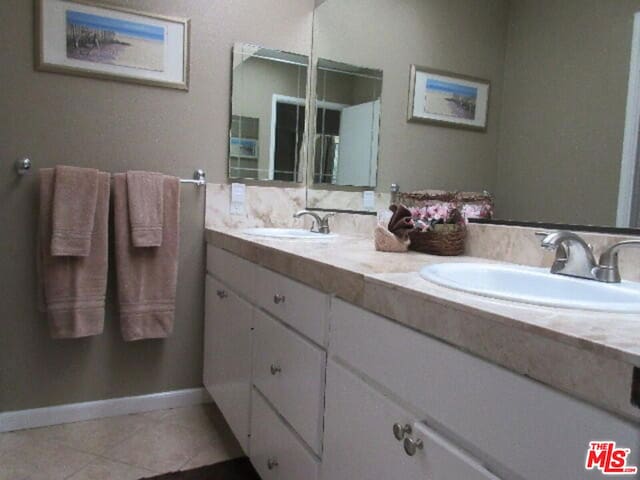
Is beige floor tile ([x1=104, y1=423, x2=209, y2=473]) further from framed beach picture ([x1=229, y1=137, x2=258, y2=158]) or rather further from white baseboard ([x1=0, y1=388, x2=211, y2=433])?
framed beach picture ([x1=229, y1=137, x2=258, y2=158])

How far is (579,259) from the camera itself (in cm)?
98

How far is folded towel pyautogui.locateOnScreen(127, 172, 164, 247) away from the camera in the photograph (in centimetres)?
188

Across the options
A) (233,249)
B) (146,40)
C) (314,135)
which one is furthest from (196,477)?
(146,40)

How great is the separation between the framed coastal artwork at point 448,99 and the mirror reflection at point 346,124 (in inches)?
11.7

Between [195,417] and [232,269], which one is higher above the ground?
[232,269]

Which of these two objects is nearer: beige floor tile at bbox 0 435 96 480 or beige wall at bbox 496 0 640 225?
beige wall at bbox 496 0 640 225

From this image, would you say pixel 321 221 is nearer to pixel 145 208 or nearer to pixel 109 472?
pixel 145 208

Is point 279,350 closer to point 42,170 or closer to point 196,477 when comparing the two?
point 196,477

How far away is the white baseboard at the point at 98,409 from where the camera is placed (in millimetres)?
1905

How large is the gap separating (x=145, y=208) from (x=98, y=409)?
907mm

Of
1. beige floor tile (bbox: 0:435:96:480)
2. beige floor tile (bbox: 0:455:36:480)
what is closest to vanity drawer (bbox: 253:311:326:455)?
beige floor tile (bbox: 0:435:96:480)

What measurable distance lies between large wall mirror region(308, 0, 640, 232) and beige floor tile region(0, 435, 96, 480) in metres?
1.56

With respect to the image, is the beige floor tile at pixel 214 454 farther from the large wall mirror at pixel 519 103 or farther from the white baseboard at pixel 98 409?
the large wall mirror at pixel 519 103

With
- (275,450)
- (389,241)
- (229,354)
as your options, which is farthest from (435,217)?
(229,354)
